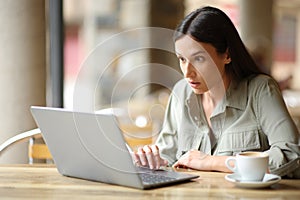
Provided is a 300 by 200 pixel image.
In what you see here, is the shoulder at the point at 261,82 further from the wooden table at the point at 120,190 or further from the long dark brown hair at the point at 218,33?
Result: the wooden table at the point at 120,190

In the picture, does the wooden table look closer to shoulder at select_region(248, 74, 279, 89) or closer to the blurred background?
the blurred background

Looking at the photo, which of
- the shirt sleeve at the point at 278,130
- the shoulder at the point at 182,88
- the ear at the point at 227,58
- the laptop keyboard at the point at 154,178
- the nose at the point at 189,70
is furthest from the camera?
the shoulder at the point at 182,88

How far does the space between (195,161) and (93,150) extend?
1.24 feet

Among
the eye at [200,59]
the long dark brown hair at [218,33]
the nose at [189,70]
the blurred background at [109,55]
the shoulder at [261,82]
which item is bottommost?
the blurred background at [109,55]

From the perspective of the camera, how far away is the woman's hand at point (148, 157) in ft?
6.01

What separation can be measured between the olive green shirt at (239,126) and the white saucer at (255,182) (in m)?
0.11

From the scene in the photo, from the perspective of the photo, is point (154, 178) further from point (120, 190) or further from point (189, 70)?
point (189, 70)

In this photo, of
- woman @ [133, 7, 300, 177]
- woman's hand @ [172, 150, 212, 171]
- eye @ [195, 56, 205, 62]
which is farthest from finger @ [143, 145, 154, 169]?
eye @ [195, 56, 205, 62]

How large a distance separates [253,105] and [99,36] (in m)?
6.39

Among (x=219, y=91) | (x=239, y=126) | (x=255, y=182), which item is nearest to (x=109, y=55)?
(x=219, y=91)

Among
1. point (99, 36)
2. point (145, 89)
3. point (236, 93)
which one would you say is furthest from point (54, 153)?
point (99, 36)

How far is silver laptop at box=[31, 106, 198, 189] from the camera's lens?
154 centimetres

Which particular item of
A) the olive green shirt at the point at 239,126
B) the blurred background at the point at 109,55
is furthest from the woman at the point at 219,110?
the blurred background at the point at 109,55

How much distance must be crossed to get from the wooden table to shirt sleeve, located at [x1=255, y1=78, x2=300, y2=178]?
7 centimetres
